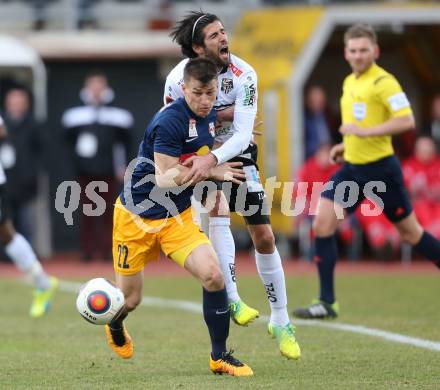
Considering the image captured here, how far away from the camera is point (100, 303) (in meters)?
6.94

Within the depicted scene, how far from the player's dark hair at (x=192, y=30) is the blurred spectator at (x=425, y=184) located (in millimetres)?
8795

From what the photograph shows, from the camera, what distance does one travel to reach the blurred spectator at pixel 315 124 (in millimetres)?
17047

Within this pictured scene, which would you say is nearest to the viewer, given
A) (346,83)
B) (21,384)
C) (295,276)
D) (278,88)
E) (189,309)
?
(21,384)

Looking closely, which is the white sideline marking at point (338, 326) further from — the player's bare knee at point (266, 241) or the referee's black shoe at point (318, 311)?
the player's bare knee at point (266, 241)

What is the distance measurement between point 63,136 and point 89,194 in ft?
3.06

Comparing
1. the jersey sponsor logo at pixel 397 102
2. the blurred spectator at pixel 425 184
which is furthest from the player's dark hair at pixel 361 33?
the blurred spectator at pixel 425 184

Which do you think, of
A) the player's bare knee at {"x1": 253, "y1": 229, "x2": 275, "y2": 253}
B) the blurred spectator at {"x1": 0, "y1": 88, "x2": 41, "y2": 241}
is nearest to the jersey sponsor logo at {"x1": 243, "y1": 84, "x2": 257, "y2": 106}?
the player's bare knee at {"x1": 253, "y1": 229, "x2": 275, "y2": 253}

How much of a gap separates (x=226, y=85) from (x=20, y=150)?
980 centimetres

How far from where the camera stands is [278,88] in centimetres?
1658

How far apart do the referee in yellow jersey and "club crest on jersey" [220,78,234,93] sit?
2390 mm

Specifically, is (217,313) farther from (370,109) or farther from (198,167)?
(370,109)

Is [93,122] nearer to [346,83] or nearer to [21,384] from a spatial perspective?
[346,83]

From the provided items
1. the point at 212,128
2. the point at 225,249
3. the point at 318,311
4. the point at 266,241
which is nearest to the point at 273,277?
the point at 266,241

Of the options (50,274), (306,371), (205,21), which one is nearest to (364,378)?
(306,371)
